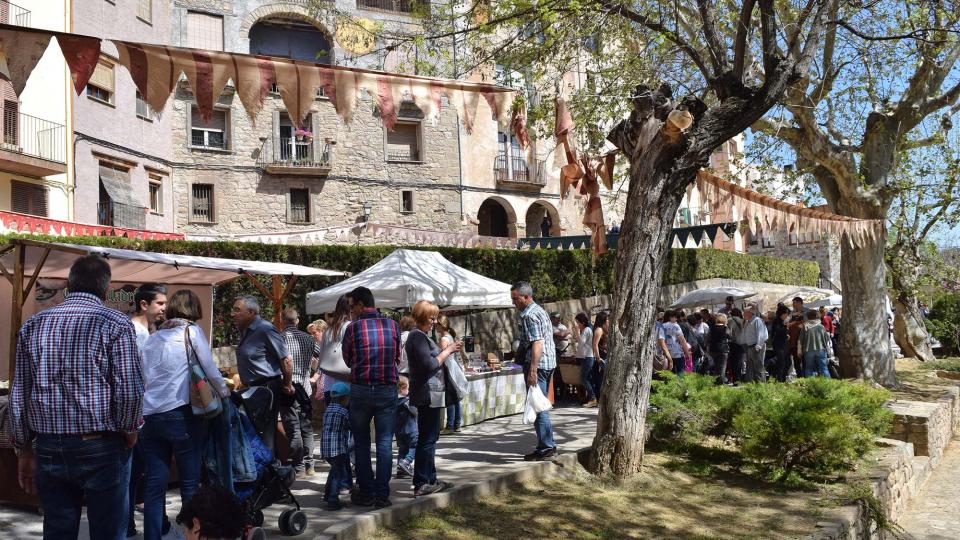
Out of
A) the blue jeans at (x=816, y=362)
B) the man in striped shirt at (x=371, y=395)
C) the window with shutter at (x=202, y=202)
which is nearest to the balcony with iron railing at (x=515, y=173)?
the window with shutter at (x=202, y=202)

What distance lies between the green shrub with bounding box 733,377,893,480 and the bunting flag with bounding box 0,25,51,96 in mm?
6570

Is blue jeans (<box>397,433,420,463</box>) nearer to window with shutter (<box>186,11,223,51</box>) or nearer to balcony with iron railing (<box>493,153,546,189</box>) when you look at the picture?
window with shutter (<box>186,11,223,51</box>)

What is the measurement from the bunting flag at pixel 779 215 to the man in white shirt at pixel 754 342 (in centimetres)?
214

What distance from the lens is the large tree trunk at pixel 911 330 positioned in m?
20.2

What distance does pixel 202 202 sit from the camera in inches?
1155

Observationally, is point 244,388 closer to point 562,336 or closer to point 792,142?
point 562,336

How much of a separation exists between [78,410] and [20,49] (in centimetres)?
227

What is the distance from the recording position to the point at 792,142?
15.1m

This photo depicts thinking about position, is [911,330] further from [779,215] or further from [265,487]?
[265,487]

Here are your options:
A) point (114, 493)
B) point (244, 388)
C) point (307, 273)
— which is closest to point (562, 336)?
point (307, 273)

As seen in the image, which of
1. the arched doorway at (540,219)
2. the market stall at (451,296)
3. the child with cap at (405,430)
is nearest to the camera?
the child with cap at (405,430)

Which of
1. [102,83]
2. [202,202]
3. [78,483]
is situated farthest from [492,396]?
[202,202]

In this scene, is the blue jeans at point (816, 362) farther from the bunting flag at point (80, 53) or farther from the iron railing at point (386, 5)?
the iron railing at point (386, 5)

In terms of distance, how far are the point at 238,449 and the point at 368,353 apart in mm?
1221
